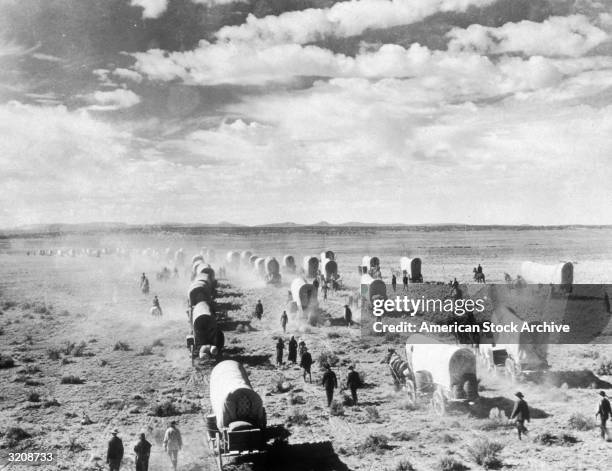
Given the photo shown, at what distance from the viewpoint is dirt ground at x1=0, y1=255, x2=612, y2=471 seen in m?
12.3

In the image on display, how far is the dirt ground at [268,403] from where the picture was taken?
1227 centimetres

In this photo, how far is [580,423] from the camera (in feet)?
43.3

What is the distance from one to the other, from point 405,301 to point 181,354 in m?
15.0

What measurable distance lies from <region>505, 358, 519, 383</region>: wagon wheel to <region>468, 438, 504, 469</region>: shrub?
17.8 ft

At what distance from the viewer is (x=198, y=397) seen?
55.6 ft

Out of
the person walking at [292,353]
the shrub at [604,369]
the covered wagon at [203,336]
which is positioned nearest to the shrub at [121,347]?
the covered wagon at [203,336]

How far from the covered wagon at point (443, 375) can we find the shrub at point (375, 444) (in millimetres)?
2618

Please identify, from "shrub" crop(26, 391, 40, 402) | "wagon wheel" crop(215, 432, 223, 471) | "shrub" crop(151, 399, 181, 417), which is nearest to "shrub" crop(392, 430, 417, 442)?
"wagon wheel" crop(215, 432, 223, 471)

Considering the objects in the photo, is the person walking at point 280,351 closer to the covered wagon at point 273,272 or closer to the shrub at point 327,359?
the shrub at point 327,359

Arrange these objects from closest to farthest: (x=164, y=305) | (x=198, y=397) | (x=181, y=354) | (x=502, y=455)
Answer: (x=502, y=455) < (x=198, y=397) < (x=181, y=354) < (x=164, y=305)

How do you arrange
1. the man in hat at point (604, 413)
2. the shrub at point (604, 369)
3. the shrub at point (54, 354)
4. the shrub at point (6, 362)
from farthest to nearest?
the shrub at point (54, 354) < the shrub at point (6, 362) < the shrub at point (604, 369) < the man in hat at point (604, 413)

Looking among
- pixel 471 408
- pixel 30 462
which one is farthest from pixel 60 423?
pixel 471 408

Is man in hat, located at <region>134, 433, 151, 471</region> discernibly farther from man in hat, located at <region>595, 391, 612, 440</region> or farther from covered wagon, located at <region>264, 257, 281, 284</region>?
covered wagon, located at <region>264, 257, 281, 284</region>

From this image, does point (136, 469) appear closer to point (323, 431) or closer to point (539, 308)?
point (323, 431)
